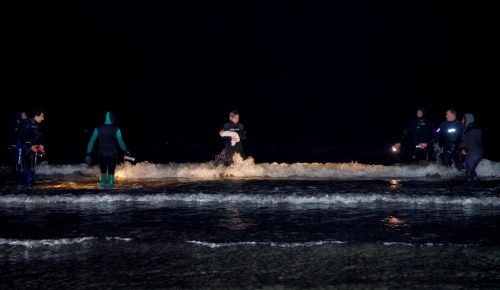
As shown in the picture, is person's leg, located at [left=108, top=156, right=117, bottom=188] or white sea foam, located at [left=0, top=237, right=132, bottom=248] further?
Answer: person's leg, located at [left=108, top=156, right=117, bottom=188]

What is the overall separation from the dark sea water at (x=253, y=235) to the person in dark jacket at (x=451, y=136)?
130 cm

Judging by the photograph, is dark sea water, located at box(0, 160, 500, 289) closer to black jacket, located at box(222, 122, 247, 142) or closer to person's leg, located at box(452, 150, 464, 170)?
person's leg, located at box(452, 150, 464, 170)

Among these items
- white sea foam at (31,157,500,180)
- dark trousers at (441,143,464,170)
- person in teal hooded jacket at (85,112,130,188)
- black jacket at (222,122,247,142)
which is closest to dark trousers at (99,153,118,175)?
person in teal hooded jacket at (85,112,130,188)

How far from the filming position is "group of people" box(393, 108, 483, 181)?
48.1 ft

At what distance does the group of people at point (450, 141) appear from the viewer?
48.1ft

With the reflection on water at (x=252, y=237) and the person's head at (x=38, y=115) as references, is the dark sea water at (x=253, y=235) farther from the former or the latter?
the person's head at (x=38, y=115)

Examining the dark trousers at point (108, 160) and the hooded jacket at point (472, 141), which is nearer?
the hooded jacket at point (472, 141)

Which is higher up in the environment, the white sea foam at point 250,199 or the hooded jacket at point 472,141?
the hooded jacket at point 472,141

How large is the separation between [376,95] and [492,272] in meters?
132

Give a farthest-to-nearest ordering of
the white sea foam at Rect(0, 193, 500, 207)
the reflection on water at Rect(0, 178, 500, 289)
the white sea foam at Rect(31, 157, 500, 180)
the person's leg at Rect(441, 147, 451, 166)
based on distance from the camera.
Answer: the white sea foam at Rect(31, 157, 500, 180)
the person's leg at Rect(441, 147, 451, 166)
the white sea foam at Rect(0, 193, 500, 207)
the reflection on water at Rect(0, 178, 500, 289)

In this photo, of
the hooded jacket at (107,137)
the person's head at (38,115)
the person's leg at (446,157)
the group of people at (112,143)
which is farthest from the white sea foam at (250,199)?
the person's leg at (446,157)

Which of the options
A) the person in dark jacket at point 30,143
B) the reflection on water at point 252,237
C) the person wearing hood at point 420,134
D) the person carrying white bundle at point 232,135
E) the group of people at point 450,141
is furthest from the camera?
the person wearing hood at point 420,134

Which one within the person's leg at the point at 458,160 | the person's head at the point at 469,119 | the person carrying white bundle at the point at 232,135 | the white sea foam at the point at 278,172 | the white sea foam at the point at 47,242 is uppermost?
the person's head at the point at 469,119

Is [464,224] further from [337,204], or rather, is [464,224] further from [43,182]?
[43,182]
